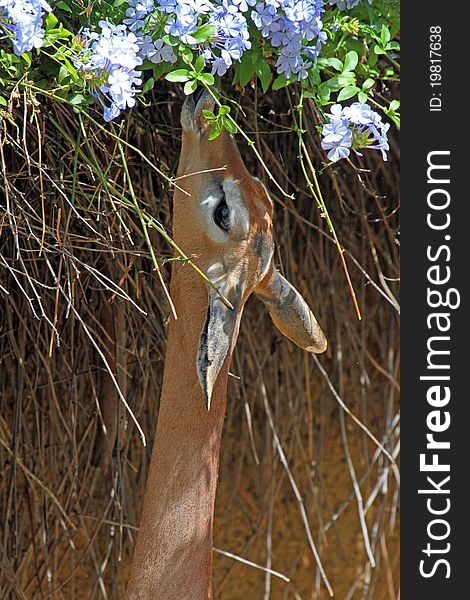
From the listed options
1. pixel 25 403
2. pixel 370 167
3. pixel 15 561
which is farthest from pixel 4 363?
pixel 370 167

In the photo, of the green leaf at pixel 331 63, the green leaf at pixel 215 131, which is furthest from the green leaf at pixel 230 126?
the green leaf at pixel 331 63

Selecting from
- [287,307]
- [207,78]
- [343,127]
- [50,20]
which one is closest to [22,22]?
[50,20]

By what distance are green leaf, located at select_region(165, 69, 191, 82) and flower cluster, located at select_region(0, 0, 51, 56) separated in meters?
0.12

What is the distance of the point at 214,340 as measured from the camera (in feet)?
2.89

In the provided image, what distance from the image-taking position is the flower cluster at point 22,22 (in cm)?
70

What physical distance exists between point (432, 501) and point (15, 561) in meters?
0.61

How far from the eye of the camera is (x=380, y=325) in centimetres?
163

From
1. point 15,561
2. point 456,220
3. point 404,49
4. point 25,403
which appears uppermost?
point 404,49

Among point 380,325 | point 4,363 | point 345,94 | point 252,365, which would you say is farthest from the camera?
point 380,325

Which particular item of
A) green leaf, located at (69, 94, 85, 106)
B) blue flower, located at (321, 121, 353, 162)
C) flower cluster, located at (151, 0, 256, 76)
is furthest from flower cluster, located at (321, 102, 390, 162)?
green leaf, located at (69, 94, 85, 106)

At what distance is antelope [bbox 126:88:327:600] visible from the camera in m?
0.92

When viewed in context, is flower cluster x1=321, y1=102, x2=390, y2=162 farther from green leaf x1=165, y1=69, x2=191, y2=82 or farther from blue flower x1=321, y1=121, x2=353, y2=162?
green leaf x1=165, y1=69, x2=191, y2=82

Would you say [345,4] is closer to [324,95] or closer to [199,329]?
[324,95]

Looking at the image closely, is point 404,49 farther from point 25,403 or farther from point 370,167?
point 25,403
